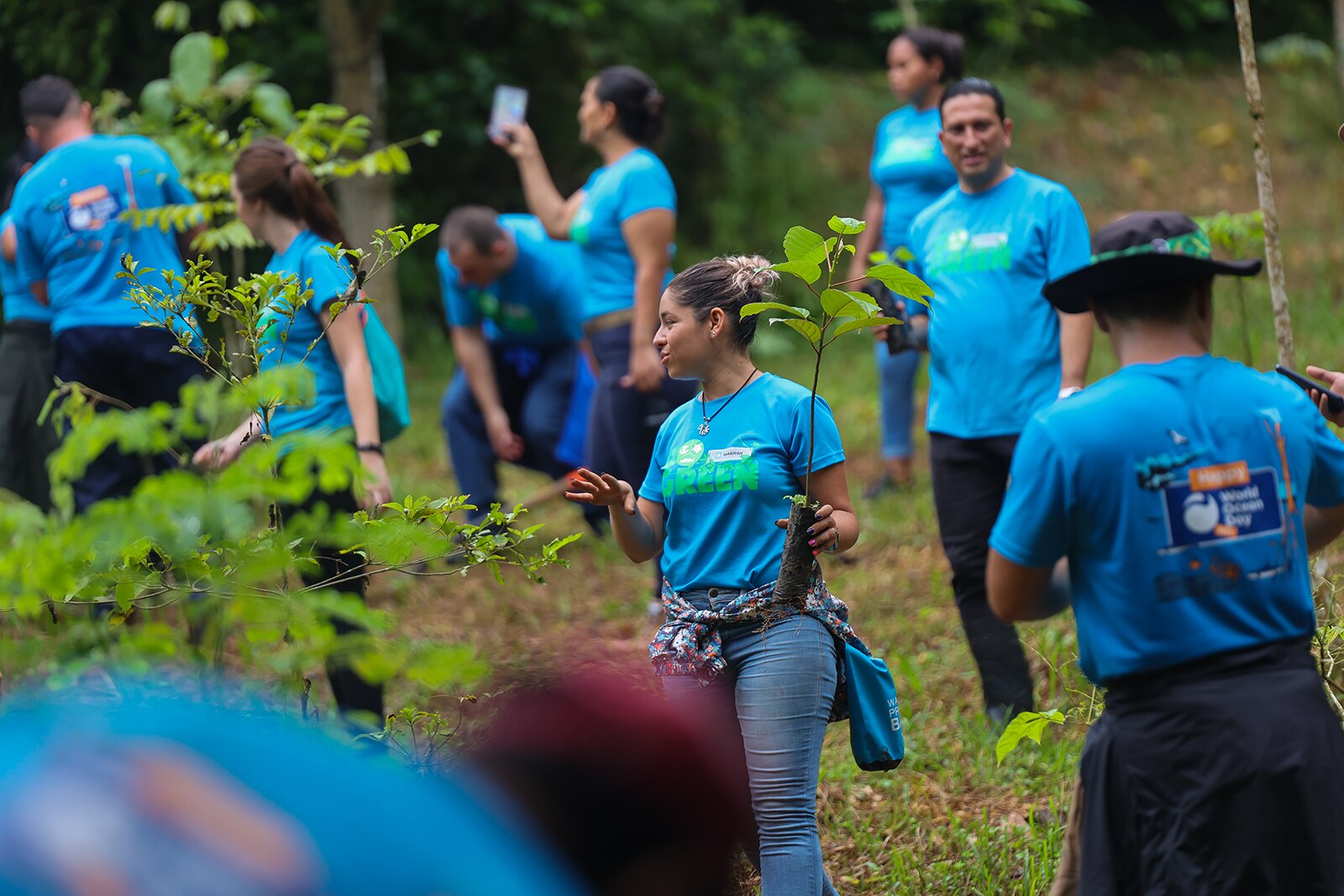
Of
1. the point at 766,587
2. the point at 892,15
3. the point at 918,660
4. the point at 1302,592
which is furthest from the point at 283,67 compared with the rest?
the point at 1302,592

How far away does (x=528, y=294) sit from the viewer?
6.50 meters

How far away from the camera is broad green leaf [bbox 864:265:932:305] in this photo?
253 centimetres

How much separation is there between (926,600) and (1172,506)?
374 centimetres

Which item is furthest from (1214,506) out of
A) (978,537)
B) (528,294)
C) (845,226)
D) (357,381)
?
(528,294)

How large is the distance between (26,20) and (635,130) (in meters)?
7.32

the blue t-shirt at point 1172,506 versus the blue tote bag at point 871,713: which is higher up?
the blue t-shirt at point 1172,506

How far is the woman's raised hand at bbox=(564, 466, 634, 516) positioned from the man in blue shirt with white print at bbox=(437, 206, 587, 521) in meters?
3.61

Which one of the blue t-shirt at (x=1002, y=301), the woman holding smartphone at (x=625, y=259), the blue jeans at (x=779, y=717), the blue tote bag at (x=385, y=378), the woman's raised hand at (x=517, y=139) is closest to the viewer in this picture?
the blue jeans at (x=779, y=717)

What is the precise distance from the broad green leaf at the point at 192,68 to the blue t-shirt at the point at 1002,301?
3.57m

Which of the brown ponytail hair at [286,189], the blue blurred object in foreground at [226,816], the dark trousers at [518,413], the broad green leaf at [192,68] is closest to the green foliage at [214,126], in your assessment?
the broad green leaf at [192,68]

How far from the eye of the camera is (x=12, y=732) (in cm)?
104

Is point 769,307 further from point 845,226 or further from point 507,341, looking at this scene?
point 507,341

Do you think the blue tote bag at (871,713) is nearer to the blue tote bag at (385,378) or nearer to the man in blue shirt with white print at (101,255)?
the blue tote bag at (385,378)

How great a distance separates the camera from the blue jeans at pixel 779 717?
2.77m
